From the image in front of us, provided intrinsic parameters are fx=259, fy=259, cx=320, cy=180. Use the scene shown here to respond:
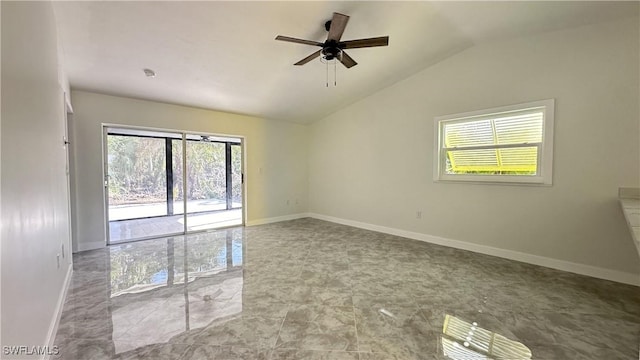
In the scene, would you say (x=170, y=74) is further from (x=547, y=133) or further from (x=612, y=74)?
(x=612, y=74)

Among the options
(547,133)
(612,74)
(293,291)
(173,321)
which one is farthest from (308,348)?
(612,74)

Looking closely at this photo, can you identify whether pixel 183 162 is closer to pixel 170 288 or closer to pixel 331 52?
pixel 170 288

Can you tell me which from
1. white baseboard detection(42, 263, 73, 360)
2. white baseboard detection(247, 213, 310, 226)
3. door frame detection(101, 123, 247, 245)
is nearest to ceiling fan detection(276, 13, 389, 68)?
white baseboard detection(42, 263, 73, 360)

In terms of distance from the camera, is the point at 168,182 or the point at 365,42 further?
the point at 168,182

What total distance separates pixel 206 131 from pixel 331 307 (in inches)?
167

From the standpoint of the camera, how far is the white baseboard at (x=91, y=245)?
4.00 metres

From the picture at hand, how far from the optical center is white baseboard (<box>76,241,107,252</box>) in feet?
13.1

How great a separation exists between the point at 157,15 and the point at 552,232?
5237 millimetres

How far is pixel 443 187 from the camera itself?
170 inches

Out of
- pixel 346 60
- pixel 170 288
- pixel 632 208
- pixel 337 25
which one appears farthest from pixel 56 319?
pixel 632 208

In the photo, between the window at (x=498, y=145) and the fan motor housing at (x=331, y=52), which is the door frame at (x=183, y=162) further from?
the window at (x=498, y=145)

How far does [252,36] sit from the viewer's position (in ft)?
10.3

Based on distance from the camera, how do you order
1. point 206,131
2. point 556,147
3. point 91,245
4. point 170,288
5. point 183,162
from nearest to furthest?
1. point 170,288
2. point 556,147
3. point 91,245
4. point 183,162
5. point 206,131

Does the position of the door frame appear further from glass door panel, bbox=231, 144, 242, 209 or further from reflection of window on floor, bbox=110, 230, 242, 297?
reflection of window on floor, bbox=110, 230, 242, 297
